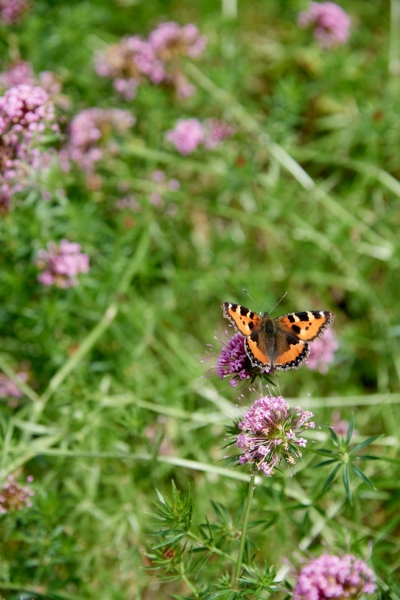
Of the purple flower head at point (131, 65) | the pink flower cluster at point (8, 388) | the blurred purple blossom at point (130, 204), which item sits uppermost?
the purple flower head at point (131, 65)

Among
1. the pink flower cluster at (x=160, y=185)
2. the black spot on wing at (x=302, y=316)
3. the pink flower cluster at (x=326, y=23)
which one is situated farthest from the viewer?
the pink flower cluster at (x=326, y=23)

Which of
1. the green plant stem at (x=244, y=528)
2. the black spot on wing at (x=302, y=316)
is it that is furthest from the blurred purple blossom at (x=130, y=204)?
the green plant stem at (x=244, y=528)

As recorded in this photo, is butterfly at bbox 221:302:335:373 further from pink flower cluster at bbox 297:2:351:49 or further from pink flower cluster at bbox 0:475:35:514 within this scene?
pink flower cluster at bbox 297:2:351:49

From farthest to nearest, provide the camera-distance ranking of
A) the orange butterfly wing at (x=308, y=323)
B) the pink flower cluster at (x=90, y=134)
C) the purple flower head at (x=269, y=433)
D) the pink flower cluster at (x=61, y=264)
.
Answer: the pink flower cluster at (x=90, y=134), the pink flower cluster at (x=61, y=264), the orange butterfly wing at (x=308, y=323), the purple flower head at (x=269, y=433)

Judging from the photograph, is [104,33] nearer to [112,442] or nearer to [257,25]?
[257,25]

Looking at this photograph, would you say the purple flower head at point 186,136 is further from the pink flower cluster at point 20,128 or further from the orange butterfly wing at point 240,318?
the orange butterfly wing at point 240,318

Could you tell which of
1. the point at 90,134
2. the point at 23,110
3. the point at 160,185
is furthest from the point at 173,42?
the point at 23,110

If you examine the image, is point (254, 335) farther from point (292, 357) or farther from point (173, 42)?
point (173, 42)

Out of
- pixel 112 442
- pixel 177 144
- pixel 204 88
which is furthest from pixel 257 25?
pixel 112 442
